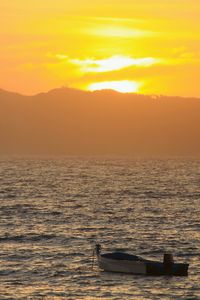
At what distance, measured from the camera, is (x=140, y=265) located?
72625mm

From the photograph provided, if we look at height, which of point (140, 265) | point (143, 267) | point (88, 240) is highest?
point (88, 240)

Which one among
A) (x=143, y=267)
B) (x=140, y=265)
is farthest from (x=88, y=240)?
(x=143, y=267)

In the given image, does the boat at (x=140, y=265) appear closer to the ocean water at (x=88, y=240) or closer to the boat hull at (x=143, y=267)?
the boat hull at (x=143, y=267)

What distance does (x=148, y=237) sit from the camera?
93.6m

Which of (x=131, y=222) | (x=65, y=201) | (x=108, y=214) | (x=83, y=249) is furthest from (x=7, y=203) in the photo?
(x=83, y=249)

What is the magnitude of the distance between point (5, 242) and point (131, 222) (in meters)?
23.1

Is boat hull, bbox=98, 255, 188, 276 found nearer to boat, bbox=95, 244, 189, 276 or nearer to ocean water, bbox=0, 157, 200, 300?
boat, bbox=95, 244, 189, 276

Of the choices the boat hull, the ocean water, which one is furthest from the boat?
the ocean water

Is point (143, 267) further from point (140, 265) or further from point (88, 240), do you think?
point (88, 240)

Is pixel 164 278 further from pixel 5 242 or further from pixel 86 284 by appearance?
pixel 5 242

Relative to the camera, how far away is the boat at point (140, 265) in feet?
235

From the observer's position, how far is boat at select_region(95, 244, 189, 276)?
71750 millimetres

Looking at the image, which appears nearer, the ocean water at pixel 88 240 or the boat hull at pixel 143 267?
the ocean water at pixel 88 240

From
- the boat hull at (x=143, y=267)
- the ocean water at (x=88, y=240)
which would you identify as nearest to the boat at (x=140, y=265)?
the boat hull at (x=143, y=267)
